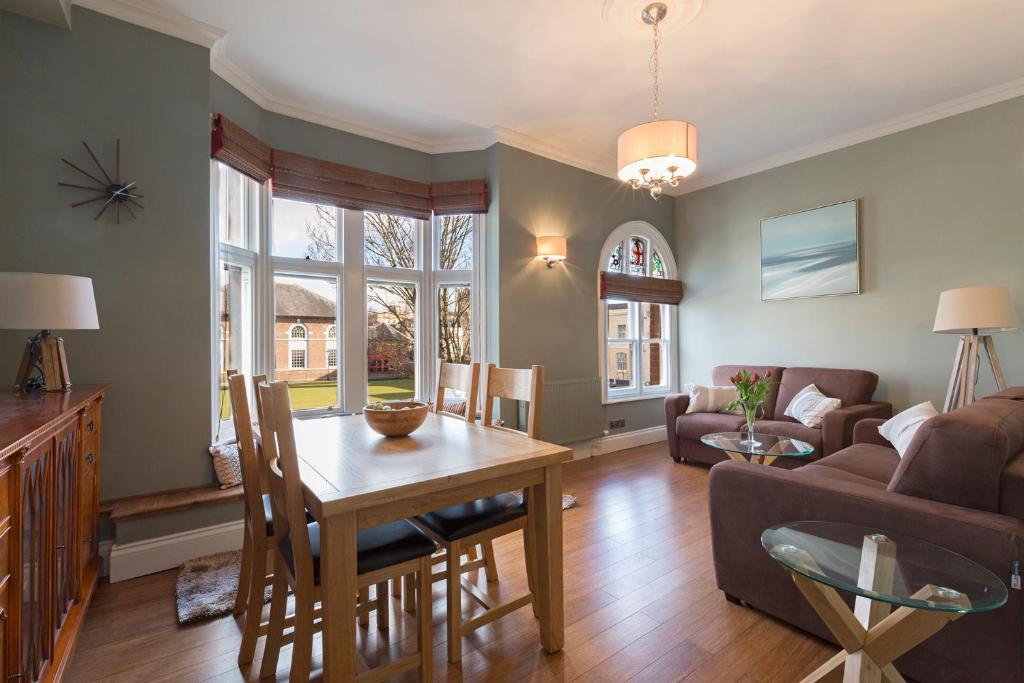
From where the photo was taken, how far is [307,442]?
189cm

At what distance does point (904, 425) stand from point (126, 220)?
4.55 meters

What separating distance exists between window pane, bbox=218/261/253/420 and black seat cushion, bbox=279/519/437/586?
188cm

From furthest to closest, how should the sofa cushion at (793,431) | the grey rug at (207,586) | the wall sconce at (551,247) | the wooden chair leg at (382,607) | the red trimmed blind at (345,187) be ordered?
the wall sconce at (551,247) → the sofa cushion at (793,431) → the red trimmed blind at (345,187) → the grey rug at (207,586) → the wooden chair leg at (382,607)

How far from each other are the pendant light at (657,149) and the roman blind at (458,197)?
1718mm

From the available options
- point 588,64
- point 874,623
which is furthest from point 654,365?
point 874,623

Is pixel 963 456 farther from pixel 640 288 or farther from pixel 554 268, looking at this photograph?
pixel 640 288

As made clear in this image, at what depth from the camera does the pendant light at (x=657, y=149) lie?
7.74 ft

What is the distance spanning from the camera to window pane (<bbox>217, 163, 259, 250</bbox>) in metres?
3.09

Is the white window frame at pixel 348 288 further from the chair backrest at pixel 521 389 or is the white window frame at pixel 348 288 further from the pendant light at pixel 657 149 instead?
the pendant light at pixel 657 149

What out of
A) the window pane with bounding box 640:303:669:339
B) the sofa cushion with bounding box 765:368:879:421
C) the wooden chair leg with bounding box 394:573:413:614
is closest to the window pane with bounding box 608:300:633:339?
the window pane with bounding box 640:303:669:339

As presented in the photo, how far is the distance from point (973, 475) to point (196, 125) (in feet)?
12.7

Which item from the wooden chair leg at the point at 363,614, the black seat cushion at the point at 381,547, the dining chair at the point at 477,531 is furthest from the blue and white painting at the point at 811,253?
the wooden chair leg at the point at 363,614

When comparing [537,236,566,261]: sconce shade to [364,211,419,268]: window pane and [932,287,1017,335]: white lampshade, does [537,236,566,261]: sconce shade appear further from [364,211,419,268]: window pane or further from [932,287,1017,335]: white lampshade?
[932,287,1017,335]: white lampshade

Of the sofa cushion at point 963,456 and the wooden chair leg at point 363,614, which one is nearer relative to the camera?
the sofa cushion at point 963,456
